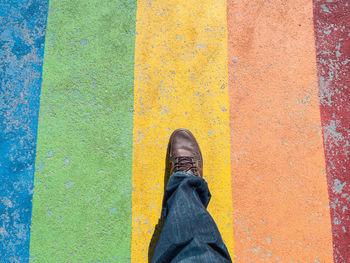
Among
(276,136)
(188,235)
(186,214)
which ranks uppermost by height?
(276,136)

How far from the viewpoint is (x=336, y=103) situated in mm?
2189

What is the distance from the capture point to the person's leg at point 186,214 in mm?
1613

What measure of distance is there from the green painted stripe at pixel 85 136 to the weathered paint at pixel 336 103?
173cm

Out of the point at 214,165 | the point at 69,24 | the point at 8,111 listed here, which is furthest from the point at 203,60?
the point at 8,111

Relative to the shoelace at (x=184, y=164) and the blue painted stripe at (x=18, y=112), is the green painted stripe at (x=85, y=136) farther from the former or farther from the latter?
the shoelace at (x=184, y=164)

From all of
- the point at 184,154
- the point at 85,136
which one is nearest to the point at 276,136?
the point at 184,154

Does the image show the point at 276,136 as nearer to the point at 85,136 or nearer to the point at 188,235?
the point at 188,235

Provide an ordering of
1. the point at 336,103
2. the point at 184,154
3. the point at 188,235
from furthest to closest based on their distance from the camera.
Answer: the point at 336,103
the point at 184,154
the point at 188,235

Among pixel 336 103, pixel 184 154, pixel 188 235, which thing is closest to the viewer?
pixel 188 235

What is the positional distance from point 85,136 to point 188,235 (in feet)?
3.90

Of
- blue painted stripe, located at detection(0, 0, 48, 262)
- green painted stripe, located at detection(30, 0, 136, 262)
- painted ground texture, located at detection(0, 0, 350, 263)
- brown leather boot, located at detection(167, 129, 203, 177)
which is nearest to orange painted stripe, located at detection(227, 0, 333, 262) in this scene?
painted ground texture, located at detection(0, 0, 350, 263)

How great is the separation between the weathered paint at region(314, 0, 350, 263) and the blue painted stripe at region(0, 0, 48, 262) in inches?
101

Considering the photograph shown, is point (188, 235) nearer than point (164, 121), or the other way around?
point (188, 235)

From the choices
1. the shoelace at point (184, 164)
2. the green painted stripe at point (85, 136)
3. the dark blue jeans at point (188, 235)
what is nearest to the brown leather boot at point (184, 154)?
the shoelace at point (184, 164)
